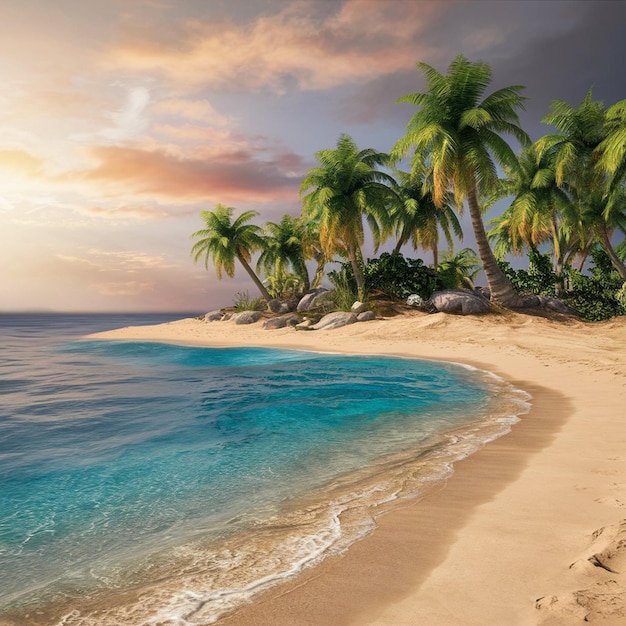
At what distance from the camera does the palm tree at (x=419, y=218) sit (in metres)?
28.3

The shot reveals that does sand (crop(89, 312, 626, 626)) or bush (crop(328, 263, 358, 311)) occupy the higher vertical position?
bush (crop(328, 263, 358, 311))

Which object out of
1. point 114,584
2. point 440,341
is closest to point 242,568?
point 114,584

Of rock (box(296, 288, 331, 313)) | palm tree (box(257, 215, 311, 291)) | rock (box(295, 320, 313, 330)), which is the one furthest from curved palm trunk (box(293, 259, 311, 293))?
rock (box(295, 320, 313, 330))

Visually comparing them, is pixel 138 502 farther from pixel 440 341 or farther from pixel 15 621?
pixel 440 341

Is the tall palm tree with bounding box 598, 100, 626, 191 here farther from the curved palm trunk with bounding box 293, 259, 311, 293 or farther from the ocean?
the curved palm trunk with bounding box 293, 259, 311, 293

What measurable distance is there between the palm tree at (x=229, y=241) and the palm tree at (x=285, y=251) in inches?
54.5

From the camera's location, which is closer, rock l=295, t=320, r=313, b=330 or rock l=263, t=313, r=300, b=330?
rock l=295, t=320, r=313, b=330

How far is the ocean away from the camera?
2.87 metres

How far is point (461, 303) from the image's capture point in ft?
73.9

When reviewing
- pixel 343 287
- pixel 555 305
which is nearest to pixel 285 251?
pixel 343 287

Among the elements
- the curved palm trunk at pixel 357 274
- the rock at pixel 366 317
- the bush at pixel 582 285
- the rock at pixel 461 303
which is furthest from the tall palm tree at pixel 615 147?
the curved palm trunk at pixel 357 274

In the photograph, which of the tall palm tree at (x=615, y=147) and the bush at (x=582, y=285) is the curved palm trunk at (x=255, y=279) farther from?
the tall palm tree at (x=615, y=147)

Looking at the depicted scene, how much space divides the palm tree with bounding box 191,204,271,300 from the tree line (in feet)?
0.26

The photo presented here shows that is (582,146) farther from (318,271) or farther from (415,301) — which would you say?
(318,271)
